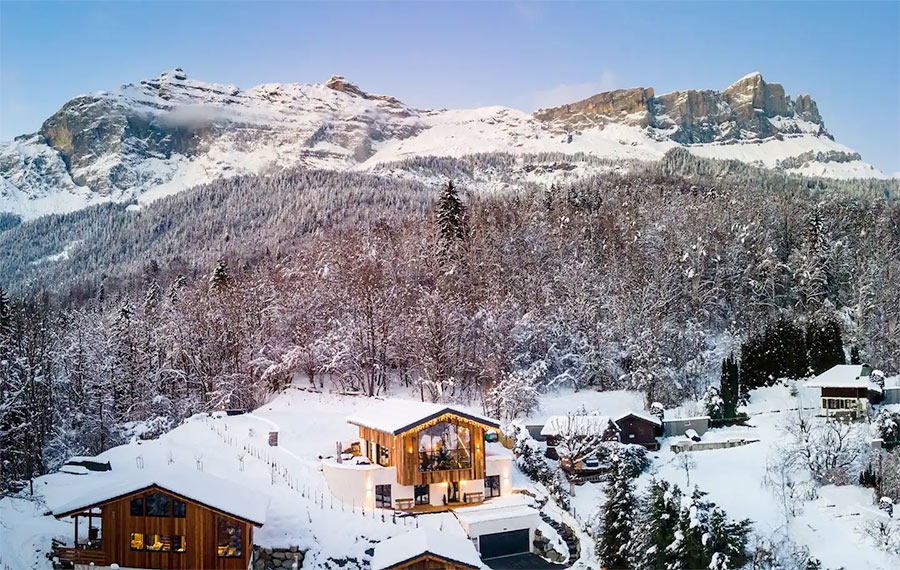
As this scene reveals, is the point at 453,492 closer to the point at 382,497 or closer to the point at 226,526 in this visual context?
the point at 382,497

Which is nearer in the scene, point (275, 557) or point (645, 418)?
point (275, 557)

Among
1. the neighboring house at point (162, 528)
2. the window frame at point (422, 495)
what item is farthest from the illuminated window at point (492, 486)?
the neighboring house at point (162, 528)

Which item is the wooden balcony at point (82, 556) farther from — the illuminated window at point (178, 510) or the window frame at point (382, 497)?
the window frame at point (382, 497)

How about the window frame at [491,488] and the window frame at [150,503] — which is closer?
the window frame at [150,503]

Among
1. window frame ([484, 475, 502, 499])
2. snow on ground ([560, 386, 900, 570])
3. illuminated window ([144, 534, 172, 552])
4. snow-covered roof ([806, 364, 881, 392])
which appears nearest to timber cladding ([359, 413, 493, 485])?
window frame ([484, 475, 502, 499])

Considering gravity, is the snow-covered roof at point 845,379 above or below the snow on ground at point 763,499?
above

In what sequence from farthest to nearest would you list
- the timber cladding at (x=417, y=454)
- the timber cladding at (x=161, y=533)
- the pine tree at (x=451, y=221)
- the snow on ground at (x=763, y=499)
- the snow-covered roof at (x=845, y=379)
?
1. the pine tree at (x=451, y=221)
2. the snow-covered roof at (x=845, y=379)
3. the timber cladding at (x=417, y=454)
4. the snow on ground at (x=763, y=499)
5. the timber cladding at (x=161, y=533)

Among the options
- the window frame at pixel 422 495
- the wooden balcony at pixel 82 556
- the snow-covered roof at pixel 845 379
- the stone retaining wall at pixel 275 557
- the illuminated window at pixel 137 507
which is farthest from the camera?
the snow-covered roof at pixel 845 379

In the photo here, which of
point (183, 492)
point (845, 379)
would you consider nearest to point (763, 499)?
point (845, 379)

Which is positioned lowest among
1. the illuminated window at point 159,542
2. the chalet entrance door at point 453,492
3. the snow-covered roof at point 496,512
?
the snow-covered roof at point 496,512
